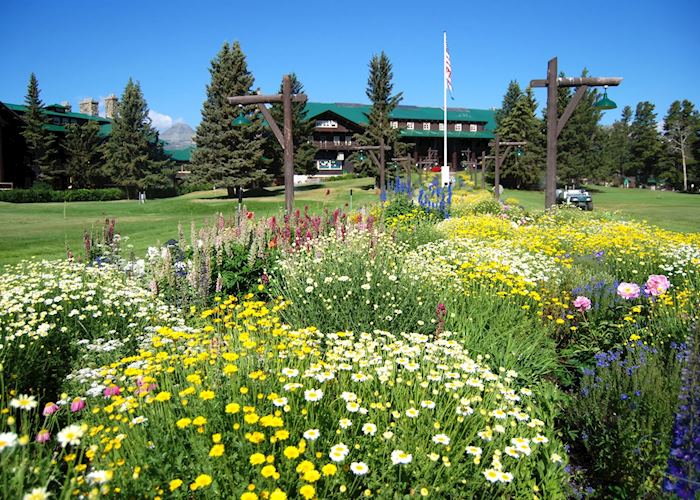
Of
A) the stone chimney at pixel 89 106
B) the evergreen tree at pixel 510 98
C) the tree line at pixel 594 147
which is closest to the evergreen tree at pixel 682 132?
the tree line at pixel 594 147

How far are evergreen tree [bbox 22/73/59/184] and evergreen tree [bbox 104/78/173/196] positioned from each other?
4.56 metres

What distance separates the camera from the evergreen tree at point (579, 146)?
51500 mm

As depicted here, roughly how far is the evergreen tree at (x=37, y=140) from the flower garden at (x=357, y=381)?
43594 millimetres

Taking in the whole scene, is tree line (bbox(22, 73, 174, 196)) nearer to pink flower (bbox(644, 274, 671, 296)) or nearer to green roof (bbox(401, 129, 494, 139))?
green roof (bbox(401, 129, 494, 139))

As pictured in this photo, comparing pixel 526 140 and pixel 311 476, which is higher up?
pixel 526 140

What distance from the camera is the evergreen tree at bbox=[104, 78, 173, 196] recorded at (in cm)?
4441

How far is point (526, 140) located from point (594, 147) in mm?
10709

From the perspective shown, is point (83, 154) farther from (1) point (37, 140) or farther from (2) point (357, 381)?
(2) point (357, 381)

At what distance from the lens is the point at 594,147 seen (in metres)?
55.3

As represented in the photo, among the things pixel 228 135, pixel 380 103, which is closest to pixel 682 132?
pixel 380 103

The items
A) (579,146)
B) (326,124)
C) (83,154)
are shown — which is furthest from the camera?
(326,124)

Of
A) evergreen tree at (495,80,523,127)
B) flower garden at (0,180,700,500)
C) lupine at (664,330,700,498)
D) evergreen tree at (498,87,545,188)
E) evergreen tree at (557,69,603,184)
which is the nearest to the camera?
lupine at (664,330,700,498)

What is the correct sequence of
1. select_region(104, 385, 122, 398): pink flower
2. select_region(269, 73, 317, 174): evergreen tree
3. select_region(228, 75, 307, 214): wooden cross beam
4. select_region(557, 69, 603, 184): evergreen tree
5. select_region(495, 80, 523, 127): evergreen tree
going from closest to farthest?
select_region(104, 385, 122, 398): pink flower
select_region(228, 75, 307, 214): wooden cross beam
select_region(269, 73, 317, 174): evergreen tree
select_region(557, 69, 603, 184): evergreen tree
select_region(495, 80, 523, 127): evergreen tree

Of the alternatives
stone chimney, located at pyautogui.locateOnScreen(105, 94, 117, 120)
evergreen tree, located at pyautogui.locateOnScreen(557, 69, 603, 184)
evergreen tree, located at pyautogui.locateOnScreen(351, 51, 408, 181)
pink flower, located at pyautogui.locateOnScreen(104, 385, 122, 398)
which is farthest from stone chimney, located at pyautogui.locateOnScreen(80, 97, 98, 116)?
pink flower, located at pyautogui.locateOnScreen(104, 385, 122, 398)
